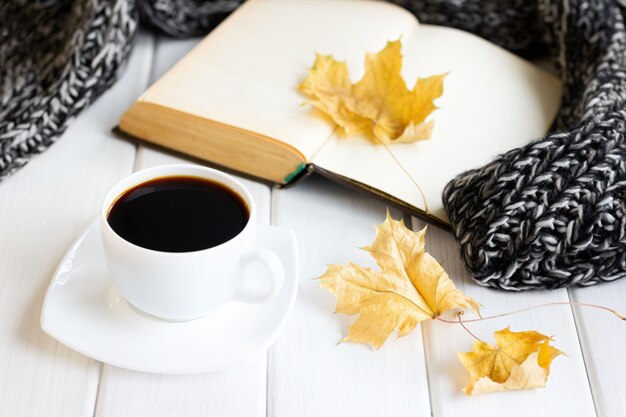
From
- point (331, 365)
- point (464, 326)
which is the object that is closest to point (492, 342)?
point (464, 326)

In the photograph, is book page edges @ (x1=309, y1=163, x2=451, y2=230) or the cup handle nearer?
the cup handle

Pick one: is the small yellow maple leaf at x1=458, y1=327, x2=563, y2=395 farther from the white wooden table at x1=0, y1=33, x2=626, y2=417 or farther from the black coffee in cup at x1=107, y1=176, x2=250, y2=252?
the black coffee in cup at x1=107, y1=176, x2=250, y2=252

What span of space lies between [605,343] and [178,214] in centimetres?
47

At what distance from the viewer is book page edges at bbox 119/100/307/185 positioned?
99cm

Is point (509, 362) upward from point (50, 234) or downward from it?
upward

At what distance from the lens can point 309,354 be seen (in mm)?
808

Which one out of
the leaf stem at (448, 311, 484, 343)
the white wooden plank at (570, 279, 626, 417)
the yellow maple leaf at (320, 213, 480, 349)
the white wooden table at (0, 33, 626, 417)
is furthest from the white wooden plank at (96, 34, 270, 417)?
the white wooden plank at (570, 279, 626, 417)

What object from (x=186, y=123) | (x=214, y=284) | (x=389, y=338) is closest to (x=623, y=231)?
(x=389, y=338)

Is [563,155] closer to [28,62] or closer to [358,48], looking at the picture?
[358,48]

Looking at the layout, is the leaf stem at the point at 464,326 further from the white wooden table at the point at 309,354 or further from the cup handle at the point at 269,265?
the cup handle at the point at 269,265

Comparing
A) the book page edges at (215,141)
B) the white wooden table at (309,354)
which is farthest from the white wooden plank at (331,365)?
the book page edges at (215,141)

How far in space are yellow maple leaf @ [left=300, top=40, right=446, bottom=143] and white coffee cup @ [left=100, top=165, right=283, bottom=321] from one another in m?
0.30

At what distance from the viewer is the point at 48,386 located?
754 millimetres

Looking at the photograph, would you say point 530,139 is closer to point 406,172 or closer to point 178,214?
point 406,172
